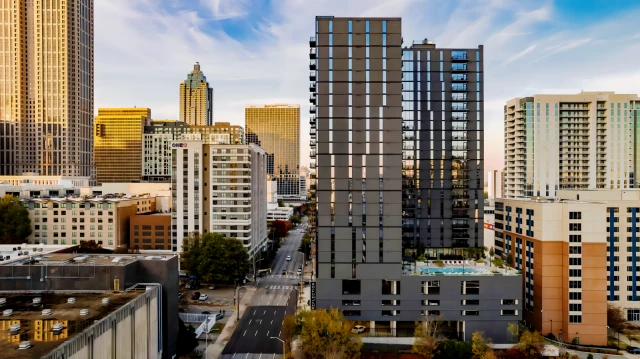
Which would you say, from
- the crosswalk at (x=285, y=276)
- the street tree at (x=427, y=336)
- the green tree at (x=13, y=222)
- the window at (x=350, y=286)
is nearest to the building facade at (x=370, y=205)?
the window at (x=350, y=286)

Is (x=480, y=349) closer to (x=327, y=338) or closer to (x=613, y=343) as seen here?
(x=327, y=338)

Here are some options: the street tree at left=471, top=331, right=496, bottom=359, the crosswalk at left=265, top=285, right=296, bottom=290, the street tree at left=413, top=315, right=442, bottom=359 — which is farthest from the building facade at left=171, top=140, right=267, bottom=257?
the street tree at left=471, top=331, right=496, bottom=359

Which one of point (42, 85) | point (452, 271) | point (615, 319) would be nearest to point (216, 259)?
point (452, 271)

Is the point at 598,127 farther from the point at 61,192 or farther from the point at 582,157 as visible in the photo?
the point at 61,192

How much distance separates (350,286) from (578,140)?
3531 inches

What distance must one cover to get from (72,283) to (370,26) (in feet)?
143

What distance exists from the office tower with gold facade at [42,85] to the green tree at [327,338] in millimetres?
163651

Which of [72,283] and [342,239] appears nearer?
[72,283]

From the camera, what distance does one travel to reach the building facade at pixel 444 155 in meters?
71.9

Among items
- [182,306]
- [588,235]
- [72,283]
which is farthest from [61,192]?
[588,235]

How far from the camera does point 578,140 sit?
10962 cm

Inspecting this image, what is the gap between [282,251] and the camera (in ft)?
390

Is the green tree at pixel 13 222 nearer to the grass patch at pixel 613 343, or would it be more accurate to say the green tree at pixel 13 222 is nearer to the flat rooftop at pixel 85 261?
the flat rooftop at pixel 85 261

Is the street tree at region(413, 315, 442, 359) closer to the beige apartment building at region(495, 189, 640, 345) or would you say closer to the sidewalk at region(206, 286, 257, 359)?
the beige apartment building at region(495, 189, 640, 345)
